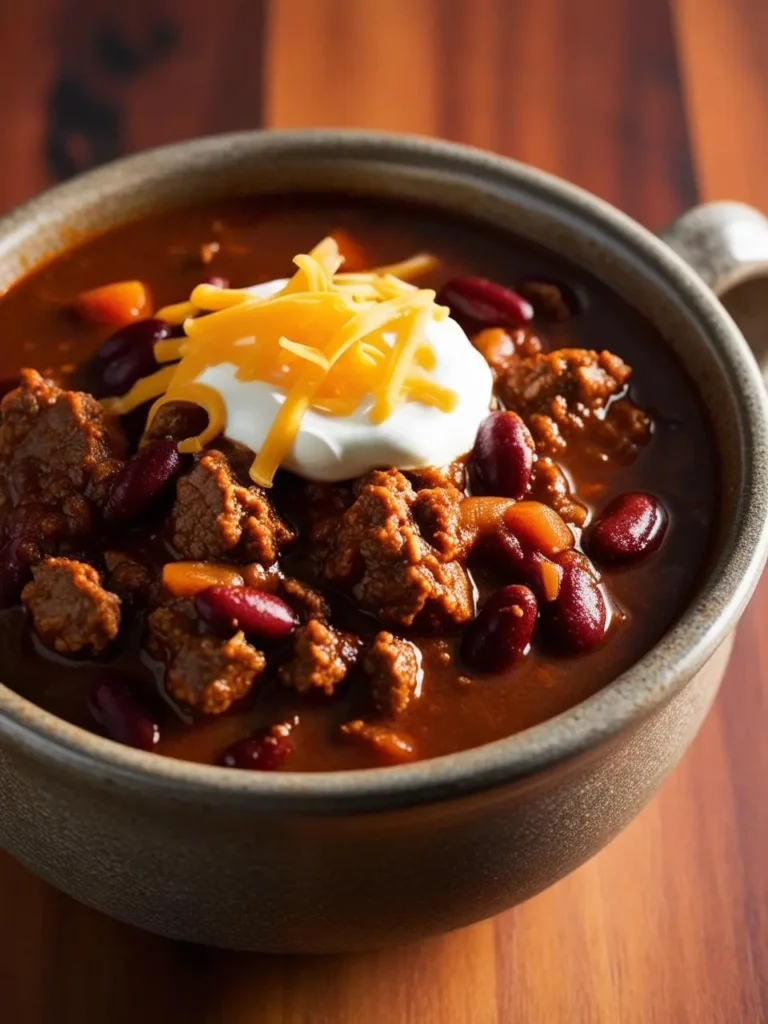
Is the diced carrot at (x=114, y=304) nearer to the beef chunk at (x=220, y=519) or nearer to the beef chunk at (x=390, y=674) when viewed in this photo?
the beef chunk at (x=220, y=519)

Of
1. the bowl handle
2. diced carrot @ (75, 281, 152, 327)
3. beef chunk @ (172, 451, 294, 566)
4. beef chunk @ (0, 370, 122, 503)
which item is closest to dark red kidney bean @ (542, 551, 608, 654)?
beef chunk @ (172, 451, 294, 566)

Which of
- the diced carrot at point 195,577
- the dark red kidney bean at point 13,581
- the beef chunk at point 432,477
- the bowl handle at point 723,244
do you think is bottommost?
the dark red kidney bean at point 13,581

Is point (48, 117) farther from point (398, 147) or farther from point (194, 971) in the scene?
point (194, 971)

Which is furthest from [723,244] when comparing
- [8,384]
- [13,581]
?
[13,581]

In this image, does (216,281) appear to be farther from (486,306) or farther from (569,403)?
(569,403)

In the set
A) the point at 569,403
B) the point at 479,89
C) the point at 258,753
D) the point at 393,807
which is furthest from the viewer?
the point at 479,89

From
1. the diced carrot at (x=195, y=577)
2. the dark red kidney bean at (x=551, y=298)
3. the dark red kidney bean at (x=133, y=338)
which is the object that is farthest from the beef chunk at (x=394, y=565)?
the dark red kidney bean at (x=551, y=298)

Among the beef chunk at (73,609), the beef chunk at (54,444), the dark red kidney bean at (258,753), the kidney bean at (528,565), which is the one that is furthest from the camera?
the beef chunk at (54,444)

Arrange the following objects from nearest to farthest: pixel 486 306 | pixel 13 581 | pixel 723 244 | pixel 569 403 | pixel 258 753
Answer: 1. pixel 258 753
2. pixel 13 581
3. pixel 569 403
4. pixel 486 306
5. pixel 723 244
